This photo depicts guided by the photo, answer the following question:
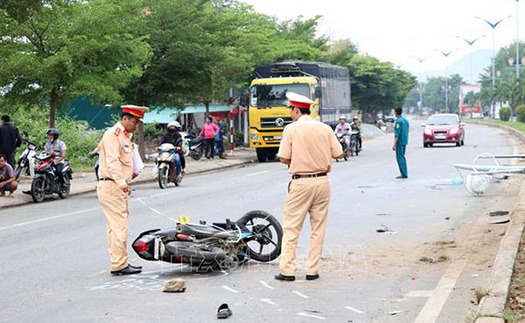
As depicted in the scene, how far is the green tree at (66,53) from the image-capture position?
78.4 feet

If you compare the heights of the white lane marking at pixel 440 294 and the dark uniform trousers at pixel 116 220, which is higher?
the dark uniform trousers at pixel 116 220

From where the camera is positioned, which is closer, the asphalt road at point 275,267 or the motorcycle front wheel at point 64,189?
the asphalt road at point 275,267

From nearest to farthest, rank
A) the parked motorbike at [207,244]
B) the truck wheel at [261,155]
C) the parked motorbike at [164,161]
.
Result: the parked motorbike at [207,244], the parked motorbike at [164,161], the truck wheel at [261,155]

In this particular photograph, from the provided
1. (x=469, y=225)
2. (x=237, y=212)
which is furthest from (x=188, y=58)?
(x=469, y=225)

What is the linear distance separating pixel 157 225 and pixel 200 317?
267 inches

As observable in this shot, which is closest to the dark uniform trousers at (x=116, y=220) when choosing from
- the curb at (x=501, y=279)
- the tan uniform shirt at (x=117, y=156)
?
the tan uniform shirt at (x=117, y=156)

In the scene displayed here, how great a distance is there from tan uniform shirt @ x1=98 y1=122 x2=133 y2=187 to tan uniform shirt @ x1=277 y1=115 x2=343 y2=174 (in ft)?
5.84

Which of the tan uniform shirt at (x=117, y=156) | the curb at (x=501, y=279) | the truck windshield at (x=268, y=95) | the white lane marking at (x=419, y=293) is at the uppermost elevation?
the truck windshield at (x=268, y=95)

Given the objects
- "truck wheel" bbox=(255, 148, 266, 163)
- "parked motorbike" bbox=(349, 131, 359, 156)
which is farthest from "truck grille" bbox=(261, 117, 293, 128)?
"parked motorbike" bbox=(349, 131, 359, 156)

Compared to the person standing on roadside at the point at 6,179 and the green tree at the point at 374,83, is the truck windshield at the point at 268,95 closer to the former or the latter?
the person standing on roadside at the point at 6,179

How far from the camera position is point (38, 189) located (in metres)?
20.5

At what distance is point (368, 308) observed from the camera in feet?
27.4

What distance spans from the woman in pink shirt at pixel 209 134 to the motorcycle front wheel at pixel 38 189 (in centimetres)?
1585

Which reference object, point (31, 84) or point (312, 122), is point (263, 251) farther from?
point (31, 84)
